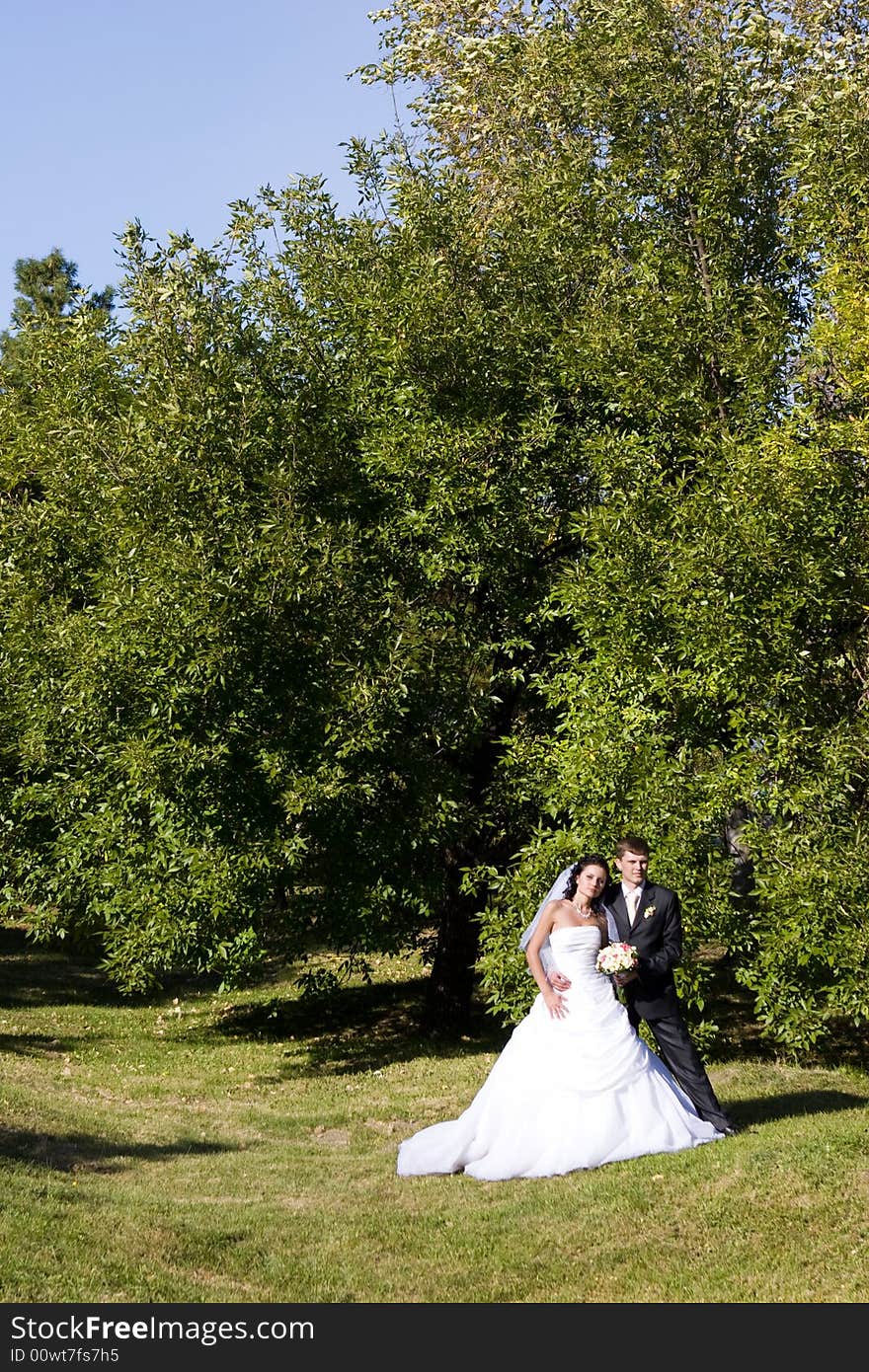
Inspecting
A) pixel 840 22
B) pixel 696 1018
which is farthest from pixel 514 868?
pixel 840 22

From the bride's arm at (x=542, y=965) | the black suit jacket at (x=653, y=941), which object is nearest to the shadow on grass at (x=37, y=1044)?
the bride's arm at (x=542, y=965)

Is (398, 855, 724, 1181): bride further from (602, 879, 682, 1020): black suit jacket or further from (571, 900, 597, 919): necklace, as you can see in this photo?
(602, 879, 682, 1020): black suit jacket

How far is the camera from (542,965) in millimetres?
11383

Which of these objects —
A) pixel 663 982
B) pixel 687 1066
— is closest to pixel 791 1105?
pixel 687 1066

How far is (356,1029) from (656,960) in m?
11.6

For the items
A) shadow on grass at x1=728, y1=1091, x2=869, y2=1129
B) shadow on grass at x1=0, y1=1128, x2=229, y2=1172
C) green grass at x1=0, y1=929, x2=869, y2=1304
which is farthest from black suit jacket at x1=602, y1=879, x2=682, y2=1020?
shadow on grass at x1=0, y1=1128, x2=229, y2=1172

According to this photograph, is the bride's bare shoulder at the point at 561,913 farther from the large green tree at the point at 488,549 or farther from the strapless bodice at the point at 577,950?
the large green tree at the point at 488,549

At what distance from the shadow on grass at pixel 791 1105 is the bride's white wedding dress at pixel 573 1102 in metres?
1.39

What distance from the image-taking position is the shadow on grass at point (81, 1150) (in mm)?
11930

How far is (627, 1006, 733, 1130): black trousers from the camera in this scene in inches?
444

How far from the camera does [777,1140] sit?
10680 millimetres

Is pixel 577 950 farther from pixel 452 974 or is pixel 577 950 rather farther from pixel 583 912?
pixel 452 974

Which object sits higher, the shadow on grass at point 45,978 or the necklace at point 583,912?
the necklace at point 583,912
